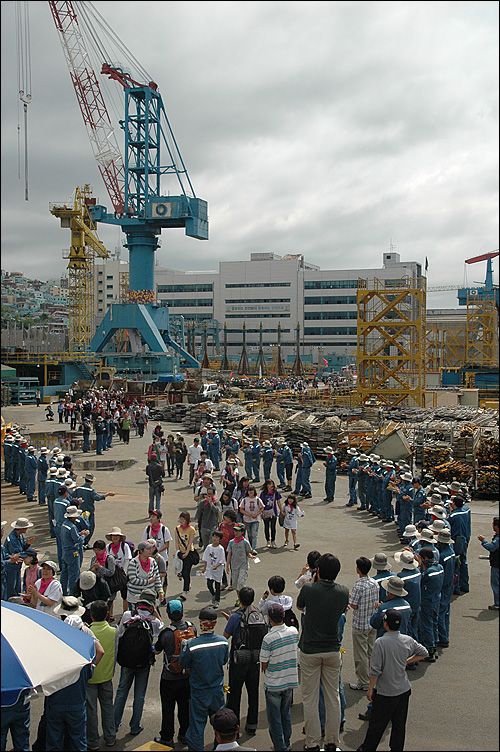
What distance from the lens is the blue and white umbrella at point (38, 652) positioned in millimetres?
4195

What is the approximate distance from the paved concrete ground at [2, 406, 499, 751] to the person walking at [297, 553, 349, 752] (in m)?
0.36

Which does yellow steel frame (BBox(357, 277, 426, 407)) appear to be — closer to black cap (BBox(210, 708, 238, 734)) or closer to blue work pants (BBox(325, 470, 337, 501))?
blue work pants (BBox(325, 470, 337, 501))

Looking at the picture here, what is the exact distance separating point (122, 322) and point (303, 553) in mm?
40234

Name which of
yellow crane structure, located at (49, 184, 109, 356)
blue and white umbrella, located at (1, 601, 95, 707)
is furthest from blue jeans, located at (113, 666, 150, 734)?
yellow crane structure, located at (49, 184, 109, 356)

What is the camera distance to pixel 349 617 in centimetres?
807

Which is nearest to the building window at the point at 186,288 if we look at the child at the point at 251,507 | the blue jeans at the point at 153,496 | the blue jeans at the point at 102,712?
→ the blue jeans at the point at 153,496

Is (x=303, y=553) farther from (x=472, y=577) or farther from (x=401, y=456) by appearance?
(x=401, y=456)

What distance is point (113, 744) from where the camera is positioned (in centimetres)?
545

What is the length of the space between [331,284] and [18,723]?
92.7 metres

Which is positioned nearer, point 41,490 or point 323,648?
point 323,648

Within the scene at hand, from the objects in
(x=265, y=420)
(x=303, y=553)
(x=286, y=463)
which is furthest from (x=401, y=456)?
(x=265, y=420)

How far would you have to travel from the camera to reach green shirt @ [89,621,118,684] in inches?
209

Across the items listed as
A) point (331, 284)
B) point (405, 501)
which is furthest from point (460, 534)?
point (331, 284)

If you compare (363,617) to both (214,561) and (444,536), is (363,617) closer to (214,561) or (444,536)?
(444,536)
